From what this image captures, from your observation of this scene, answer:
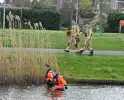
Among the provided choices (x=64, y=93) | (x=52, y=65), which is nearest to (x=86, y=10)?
(x=52, y=65)

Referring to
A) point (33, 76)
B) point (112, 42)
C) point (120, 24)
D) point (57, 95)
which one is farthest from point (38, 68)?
point (120, 24)

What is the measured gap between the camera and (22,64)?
15.4 metres

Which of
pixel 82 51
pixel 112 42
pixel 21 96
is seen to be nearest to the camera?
pixel 21 96

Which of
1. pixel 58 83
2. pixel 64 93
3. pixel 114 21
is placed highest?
pixel 114 21

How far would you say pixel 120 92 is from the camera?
47.9 ft

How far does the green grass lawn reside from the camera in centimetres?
1683

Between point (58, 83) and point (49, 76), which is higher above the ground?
point (49, 76)

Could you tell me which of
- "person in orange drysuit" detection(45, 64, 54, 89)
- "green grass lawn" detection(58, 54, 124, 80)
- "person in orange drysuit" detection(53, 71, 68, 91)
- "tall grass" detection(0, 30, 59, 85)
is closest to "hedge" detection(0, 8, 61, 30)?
"green grass lawn" detection(58, 54, 124, 80)

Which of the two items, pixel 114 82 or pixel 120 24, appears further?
pixel 120 24

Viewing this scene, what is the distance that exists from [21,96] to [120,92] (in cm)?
336

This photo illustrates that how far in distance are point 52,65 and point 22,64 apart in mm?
1090

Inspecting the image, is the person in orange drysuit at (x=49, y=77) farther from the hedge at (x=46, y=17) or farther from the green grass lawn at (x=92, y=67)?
the hedge at (x=46, y=17)

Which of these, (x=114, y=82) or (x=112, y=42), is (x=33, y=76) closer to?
(x=114, y=82)

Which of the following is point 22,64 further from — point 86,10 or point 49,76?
point 86,10
